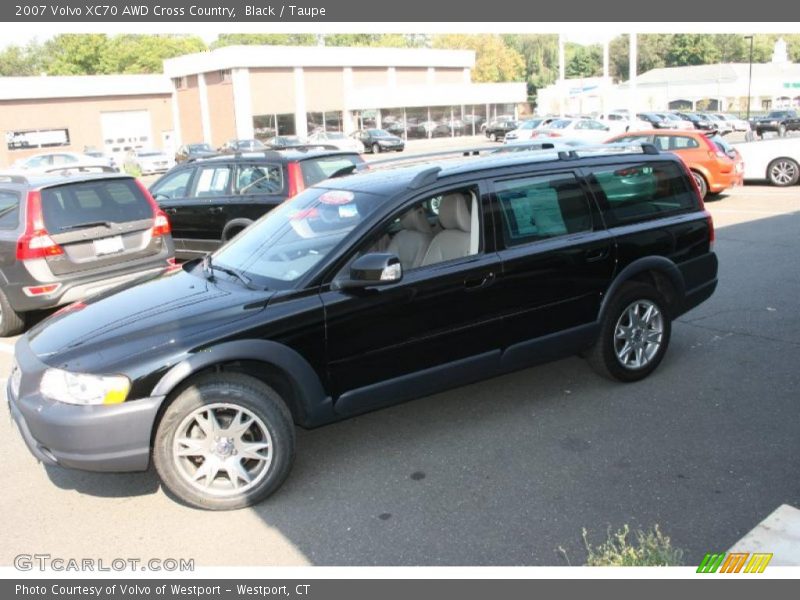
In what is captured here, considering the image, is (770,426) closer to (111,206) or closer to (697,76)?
(111,206)

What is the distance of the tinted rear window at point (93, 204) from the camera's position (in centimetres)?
729

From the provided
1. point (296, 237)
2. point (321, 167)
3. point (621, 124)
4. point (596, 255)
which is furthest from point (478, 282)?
point (621, 124)

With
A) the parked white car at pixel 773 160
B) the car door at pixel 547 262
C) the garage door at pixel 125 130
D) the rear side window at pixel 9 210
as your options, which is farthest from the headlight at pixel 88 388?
the garage door at pixel 125 130

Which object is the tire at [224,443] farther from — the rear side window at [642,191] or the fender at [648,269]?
the rear side window at [642,191]

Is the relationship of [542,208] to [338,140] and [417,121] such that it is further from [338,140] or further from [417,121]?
[417,121]

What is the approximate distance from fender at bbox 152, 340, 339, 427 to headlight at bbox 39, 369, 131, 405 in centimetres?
17

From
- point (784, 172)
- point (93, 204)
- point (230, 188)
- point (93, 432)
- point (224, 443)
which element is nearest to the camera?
point (93, 432)

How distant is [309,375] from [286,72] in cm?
5281

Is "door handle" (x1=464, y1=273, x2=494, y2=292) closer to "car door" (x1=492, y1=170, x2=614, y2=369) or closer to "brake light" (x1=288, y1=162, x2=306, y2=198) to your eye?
"car door" (x1=492, y1=170, x2=614, y2=369)

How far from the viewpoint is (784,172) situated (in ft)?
58.3

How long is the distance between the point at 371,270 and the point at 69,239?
4.42 m

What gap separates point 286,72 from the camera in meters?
53.5

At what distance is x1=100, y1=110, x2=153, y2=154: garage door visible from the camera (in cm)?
5350

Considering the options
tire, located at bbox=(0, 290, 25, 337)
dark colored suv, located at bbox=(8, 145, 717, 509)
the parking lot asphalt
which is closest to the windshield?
dark colored suv, located at bbox=(8, 145, 717, 509)
